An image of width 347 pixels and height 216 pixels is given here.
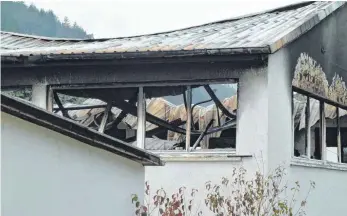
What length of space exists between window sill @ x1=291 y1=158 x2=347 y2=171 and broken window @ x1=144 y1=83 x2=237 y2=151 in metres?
1.22

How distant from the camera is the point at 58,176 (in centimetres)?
522

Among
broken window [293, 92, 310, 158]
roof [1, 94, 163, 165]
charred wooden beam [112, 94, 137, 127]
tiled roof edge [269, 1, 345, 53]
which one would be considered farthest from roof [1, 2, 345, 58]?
roof [1, 94, 163, 165]

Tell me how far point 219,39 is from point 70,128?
4.95m

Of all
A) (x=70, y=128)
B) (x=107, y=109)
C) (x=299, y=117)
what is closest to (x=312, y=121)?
(x=299, y=117)

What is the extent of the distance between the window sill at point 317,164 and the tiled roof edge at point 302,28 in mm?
2088

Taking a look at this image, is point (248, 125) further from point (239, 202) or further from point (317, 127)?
point (317, 127)

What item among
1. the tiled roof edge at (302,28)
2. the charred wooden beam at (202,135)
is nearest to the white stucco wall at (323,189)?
the charred wooden beam at (202,135)

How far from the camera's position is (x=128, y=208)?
623 centimetres

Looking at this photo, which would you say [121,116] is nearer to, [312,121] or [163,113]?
[163,113]

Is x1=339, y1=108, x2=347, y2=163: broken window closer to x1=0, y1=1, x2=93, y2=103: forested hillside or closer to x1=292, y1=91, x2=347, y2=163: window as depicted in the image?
x1=292, y1=91, x2=347, y2=163: window

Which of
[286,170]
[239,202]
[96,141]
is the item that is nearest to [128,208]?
[96,141]

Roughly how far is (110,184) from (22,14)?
68.9 meters

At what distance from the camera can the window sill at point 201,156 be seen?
9312mm

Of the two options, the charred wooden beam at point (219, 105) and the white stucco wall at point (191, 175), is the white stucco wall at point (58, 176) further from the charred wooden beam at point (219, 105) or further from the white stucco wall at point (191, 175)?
the charred wooden beam at point (219, 105)
